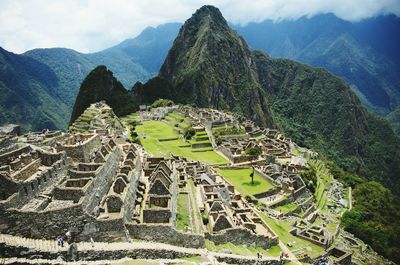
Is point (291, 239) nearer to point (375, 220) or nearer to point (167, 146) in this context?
point (375, 220)

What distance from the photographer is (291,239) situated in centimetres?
3862

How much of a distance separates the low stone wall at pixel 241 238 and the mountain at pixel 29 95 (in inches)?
4232

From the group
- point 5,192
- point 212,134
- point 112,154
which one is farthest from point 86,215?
point 212,134

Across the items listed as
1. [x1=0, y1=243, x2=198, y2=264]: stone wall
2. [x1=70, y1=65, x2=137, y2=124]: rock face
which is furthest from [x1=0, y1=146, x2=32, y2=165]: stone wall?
[x1=70, y1=65, x2=137, y2=124]: rock face

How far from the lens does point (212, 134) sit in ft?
274

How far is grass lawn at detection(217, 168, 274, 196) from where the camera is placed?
5000cm

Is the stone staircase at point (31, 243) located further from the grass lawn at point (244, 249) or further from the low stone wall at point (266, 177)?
the low stone wall at point (266, 177)

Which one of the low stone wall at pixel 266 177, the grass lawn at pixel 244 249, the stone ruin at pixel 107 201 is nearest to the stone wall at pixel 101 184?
the stone ruin at pixel 107 201

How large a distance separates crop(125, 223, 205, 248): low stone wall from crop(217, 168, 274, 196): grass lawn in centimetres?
2309

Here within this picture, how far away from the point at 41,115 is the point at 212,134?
7920 cm

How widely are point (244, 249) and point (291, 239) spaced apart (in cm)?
1181

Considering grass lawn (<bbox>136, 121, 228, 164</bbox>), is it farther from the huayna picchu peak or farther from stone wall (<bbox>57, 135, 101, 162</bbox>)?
stone wall (<bbox>57, 135, 101, 162</bbox>)

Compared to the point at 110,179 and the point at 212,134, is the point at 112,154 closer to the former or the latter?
the point at 110,179

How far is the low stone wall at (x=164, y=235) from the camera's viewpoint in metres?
23.0
